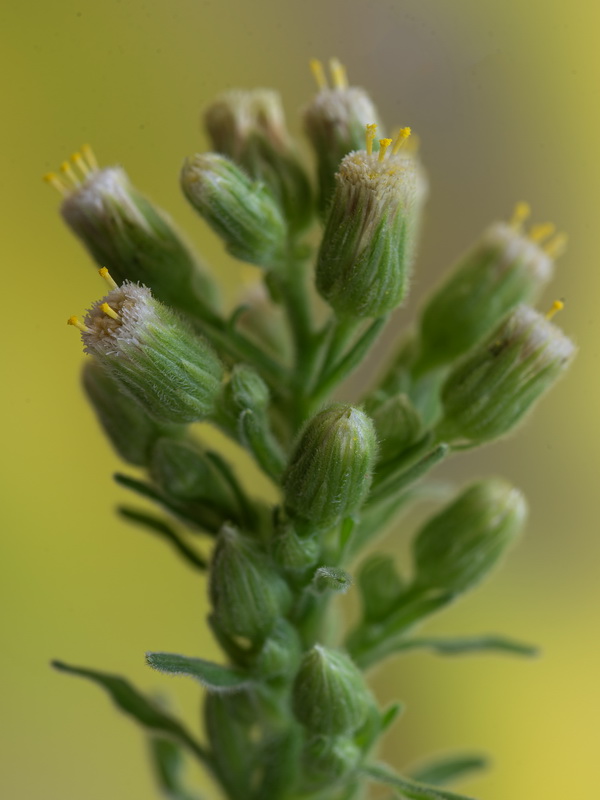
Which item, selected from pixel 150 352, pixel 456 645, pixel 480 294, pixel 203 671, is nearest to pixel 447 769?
pixel 456 645

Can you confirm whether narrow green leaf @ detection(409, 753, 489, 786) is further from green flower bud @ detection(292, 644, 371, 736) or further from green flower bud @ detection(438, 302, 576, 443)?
green flower bud @ detection(438, 302, 576, 443)

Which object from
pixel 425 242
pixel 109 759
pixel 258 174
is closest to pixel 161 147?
pixel 258 174

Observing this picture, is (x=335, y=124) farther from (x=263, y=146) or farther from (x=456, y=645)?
(x=456, y=645)

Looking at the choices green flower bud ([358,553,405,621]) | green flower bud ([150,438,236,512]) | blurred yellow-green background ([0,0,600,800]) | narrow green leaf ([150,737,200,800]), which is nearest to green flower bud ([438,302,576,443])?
green flower bud ([358,553,405,621])

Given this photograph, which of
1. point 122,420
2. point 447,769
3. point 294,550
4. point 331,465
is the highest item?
point 122,420

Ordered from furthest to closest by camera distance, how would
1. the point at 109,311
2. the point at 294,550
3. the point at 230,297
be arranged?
the point at 230,297
the point at 294,550
the point at 109,311
